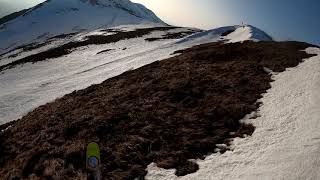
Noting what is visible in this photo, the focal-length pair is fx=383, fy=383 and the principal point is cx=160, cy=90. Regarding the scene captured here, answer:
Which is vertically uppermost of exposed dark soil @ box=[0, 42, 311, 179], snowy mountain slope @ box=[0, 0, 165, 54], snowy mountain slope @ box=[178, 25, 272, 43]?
snowy mountain slope @ box=[0, 0, 165, 54]

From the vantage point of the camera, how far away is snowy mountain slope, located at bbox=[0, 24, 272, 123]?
32.9 metres

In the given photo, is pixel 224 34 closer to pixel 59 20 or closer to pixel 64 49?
pixel 64 49

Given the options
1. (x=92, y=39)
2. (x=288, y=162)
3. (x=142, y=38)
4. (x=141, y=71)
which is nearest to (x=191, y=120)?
(x=288, y=162)

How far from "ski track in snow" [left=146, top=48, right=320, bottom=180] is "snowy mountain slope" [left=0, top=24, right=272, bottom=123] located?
1895 centimetres

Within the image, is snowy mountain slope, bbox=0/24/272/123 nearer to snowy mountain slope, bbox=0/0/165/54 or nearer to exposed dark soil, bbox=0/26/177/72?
exposed dark soil, bbox=0/26/177/72

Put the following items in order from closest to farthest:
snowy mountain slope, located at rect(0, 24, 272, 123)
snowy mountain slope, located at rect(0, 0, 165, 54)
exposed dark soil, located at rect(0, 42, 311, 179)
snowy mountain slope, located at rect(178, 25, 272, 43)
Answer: exposed dark soil, located at rect(0, 42, 311, 179), snowy mountain slope, located at rect(0, 24, 272, 123), snowy mountain slope, located at rect(178, 25, 272, 43), snowy mountain slope, located at rect(0, 0, 165, 54)

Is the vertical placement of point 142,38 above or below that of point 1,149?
above

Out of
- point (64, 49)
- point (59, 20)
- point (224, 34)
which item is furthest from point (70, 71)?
point (59, 20)

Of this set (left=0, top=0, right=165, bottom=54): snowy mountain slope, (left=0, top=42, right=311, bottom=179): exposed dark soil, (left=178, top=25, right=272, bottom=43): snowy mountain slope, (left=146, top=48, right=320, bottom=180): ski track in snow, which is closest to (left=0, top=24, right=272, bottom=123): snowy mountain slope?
(left=178, top=25, right=272, bottom=43): snowy mountain slope

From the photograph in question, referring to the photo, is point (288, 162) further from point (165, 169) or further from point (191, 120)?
point (191, 120)

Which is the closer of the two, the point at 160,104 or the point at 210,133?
the point at 210,133

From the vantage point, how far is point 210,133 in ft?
54.3

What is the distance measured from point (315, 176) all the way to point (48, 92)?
2774 centimetres

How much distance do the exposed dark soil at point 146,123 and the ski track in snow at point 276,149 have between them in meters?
0.61
